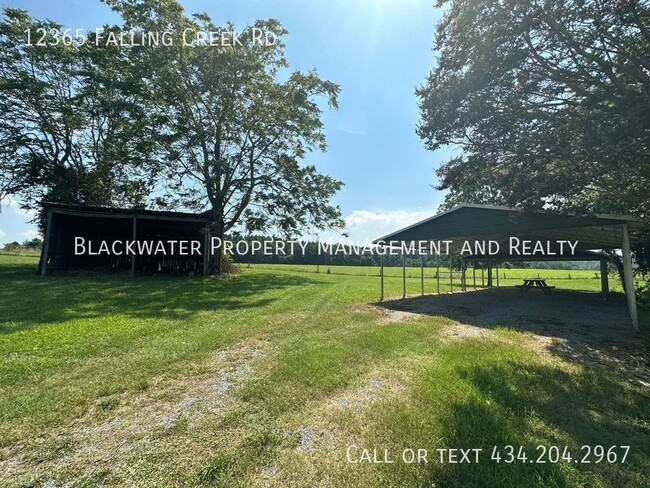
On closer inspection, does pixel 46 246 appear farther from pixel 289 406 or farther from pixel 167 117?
pixel 289 406

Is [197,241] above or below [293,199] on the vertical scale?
below

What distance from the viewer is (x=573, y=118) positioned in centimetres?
517

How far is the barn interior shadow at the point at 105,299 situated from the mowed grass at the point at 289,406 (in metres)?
0.61

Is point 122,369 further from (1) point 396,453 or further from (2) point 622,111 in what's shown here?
(2) point 622,111

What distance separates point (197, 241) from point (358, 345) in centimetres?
1397

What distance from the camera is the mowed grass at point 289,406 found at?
2.16 m

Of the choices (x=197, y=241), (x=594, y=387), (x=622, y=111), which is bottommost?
(x=594, y=387)

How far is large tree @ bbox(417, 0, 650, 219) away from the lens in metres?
4.48

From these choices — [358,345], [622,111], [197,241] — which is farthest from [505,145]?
[197,241]

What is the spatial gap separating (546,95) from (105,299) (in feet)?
38.4

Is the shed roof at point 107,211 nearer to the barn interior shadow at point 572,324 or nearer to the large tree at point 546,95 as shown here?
the barn interior shadow at point 572,324

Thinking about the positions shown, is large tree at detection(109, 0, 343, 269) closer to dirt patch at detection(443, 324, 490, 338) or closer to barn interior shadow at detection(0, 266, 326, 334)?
barn interior shadow at detection(0, 266, 326, 334)

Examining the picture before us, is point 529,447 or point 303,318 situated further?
point 303,318

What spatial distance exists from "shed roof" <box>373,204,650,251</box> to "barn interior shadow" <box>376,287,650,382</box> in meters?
2.50
